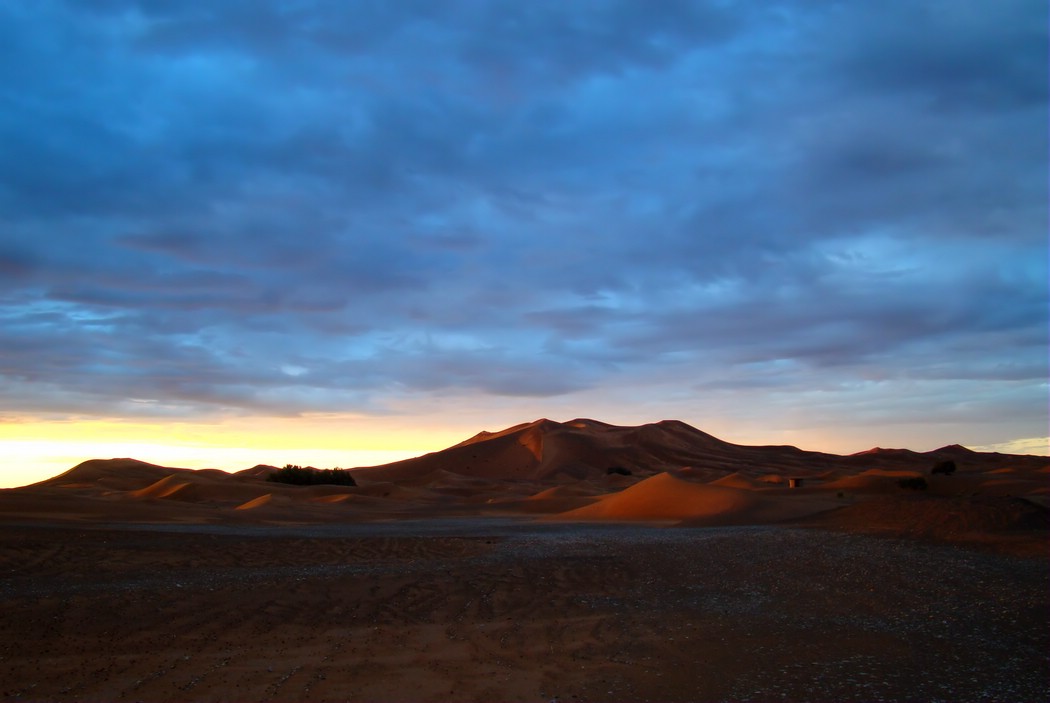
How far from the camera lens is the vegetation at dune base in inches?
2176

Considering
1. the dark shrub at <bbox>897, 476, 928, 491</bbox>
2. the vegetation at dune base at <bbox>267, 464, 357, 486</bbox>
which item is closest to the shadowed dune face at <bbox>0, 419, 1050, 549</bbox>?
the dark shrub at <bbox>897, 476, 928, 491</bbox>

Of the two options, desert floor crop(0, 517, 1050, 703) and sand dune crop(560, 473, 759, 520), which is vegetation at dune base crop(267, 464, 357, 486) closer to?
sand dune crop(560, 473, 759, 520)

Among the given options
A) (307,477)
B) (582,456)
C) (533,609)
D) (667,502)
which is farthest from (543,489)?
(533,609)

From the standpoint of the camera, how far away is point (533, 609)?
11.8 m

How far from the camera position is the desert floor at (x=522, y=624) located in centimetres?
778

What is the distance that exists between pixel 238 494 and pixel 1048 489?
42654mm

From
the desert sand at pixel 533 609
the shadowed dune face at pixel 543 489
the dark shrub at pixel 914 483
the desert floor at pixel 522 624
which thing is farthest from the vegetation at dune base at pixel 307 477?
the desert floor at pixel 522 624

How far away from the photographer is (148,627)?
1020 cm

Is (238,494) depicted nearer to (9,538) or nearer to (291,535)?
(291,535)

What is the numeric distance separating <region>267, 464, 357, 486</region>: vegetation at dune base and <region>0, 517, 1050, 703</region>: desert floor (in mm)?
37179

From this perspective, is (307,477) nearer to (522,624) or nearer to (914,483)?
(914,483)

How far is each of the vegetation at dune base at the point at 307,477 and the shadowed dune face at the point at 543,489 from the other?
1333 millimetres

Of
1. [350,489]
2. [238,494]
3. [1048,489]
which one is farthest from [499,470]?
[1048,489]

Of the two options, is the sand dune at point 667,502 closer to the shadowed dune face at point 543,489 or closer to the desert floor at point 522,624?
the shadowed dune face at point 543,489
